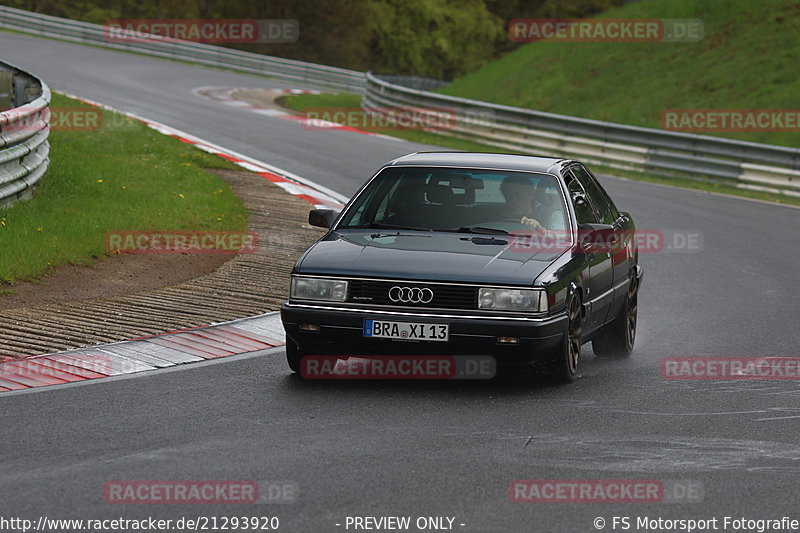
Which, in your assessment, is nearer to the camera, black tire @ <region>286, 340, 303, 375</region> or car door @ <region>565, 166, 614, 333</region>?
black tire @ <region>286, 340, 303, 375</region>

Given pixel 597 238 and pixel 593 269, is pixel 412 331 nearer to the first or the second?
pixel 593 269

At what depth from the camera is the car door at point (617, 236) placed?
389 inches

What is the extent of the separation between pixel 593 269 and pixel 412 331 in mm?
1794

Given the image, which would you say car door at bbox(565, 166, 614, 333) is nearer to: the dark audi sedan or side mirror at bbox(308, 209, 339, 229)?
the dark audi sedan

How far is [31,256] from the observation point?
11.9m

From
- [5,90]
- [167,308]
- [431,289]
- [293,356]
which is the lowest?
[167,308]

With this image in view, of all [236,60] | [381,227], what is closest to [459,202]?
[381,227]

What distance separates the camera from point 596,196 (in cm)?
1030

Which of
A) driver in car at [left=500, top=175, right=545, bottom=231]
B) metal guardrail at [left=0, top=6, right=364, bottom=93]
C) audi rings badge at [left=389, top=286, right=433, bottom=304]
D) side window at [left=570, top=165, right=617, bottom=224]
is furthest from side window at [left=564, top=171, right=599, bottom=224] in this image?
metal guardrail at [left=0, top=6, right=364, bottom=93]

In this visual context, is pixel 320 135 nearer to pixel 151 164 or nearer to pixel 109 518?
pixel 151 164

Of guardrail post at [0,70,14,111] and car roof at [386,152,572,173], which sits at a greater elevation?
car roof at [386,152,572,173]

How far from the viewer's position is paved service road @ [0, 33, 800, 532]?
5.78m

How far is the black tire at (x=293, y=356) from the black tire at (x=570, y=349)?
5.47 feet

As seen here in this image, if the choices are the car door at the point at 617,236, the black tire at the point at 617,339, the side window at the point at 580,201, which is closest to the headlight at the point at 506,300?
the side window at the point at 580,201
